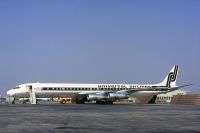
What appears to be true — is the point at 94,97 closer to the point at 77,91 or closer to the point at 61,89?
the point at 77,91

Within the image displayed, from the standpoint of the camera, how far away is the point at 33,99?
70875 mm

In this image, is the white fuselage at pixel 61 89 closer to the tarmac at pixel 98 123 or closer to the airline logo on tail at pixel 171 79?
the airline logo on tail at pixel 171 79

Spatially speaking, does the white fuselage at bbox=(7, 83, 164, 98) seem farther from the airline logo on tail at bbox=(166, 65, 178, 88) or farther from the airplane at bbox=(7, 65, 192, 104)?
the airline logo on tail at bbox=(166, 65, 178, 88)

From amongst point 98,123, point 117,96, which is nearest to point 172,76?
point 117,96

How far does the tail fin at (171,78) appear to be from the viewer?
8549cm

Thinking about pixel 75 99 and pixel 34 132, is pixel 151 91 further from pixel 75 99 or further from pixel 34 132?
pixel 34 132

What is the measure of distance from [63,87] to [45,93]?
324 centimetres

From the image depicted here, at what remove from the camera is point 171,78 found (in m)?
86.7

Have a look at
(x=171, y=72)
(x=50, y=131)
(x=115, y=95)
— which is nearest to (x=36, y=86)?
(x=115, y=95)

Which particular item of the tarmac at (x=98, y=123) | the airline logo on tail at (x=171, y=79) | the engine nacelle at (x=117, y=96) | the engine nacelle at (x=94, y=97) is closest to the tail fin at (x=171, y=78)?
the airline logo on tail at (x=171, y=79)

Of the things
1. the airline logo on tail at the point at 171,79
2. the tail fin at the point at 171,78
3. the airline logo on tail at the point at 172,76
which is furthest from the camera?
the airline logo on tail at the point at 172,76

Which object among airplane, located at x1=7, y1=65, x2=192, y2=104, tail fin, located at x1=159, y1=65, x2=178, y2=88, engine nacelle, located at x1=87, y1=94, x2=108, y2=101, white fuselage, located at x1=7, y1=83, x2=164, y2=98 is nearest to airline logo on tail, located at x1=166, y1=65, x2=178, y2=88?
tail fin, located at x1=159, y1=65, x2=178, y2=88

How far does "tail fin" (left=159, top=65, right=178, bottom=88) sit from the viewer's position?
8549 cm

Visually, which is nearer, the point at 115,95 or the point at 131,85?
the point at 115,95
